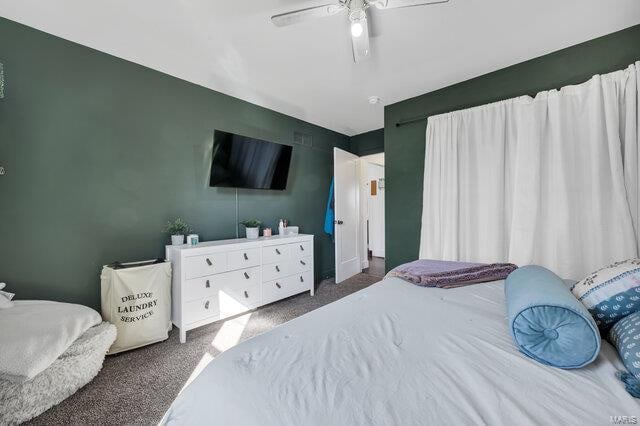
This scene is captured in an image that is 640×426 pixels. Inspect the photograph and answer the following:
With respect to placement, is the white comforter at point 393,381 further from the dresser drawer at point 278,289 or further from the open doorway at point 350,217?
the open doorway at point 350,217

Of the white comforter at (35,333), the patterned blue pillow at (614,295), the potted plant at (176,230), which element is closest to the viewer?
the patterned blue pillow at (614,295)

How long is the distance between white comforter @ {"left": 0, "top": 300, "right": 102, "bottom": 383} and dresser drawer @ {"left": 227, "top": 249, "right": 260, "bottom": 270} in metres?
1.05

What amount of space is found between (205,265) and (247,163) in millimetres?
1255

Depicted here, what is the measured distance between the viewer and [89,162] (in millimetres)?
2102

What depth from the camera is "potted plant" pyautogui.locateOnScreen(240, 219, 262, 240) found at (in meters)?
2.97

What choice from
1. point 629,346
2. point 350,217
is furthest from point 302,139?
point 629,346

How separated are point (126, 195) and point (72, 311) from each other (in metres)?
1.03

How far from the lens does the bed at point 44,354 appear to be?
130cm

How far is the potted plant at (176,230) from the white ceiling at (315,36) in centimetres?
150

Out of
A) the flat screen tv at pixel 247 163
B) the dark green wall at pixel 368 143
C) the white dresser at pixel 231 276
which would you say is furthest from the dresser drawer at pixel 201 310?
the dark green wall at pixel 368 143

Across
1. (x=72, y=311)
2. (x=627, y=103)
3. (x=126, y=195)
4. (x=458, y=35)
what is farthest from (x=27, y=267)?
(x=627, y=103)

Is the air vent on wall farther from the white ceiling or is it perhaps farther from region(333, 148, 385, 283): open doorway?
the white ceiling

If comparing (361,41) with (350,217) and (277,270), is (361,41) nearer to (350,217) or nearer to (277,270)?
(277,270)

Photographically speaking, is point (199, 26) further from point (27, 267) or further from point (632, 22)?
point (632, 22)
